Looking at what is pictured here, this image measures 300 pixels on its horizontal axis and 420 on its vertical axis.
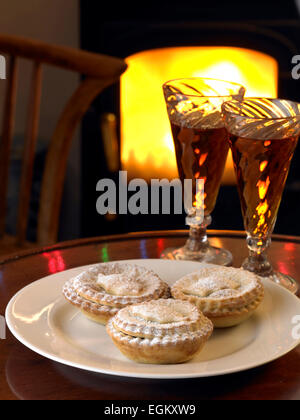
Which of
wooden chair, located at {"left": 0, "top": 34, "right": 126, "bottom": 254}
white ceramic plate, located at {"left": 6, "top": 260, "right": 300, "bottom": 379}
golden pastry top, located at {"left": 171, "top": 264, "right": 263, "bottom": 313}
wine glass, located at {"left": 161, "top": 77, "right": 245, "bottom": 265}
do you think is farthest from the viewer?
wooden chair, located at {"left": 0, "top": 34, "right": 126, "bottom": 254}

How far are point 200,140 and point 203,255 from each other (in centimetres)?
20

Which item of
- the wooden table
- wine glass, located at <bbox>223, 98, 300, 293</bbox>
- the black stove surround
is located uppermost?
the black stove surround

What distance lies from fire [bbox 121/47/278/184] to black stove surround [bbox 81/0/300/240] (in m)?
0.04

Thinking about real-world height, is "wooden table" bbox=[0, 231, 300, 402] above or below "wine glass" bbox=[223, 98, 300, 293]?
below

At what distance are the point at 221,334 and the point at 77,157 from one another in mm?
1906

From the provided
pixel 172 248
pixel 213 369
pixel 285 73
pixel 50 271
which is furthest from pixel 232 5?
pixel 213 369

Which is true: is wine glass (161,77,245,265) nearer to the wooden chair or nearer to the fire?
the wooden chair

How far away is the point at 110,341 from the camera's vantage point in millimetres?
814

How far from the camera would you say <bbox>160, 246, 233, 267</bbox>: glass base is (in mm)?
1147

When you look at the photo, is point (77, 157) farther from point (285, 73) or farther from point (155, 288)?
point (155, 288)

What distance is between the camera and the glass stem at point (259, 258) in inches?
41.4

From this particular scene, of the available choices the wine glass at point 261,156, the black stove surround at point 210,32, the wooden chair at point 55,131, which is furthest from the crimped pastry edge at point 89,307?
the black stove surround at point 210,32

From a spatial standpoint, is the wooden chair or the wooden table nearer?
the wooden table

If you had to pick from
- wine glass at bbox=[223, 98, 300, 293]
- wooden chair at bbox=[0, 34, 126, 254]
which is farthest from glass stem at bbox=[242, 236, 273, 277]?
wooden chair at bbox=[0, 34, 126, 254]
